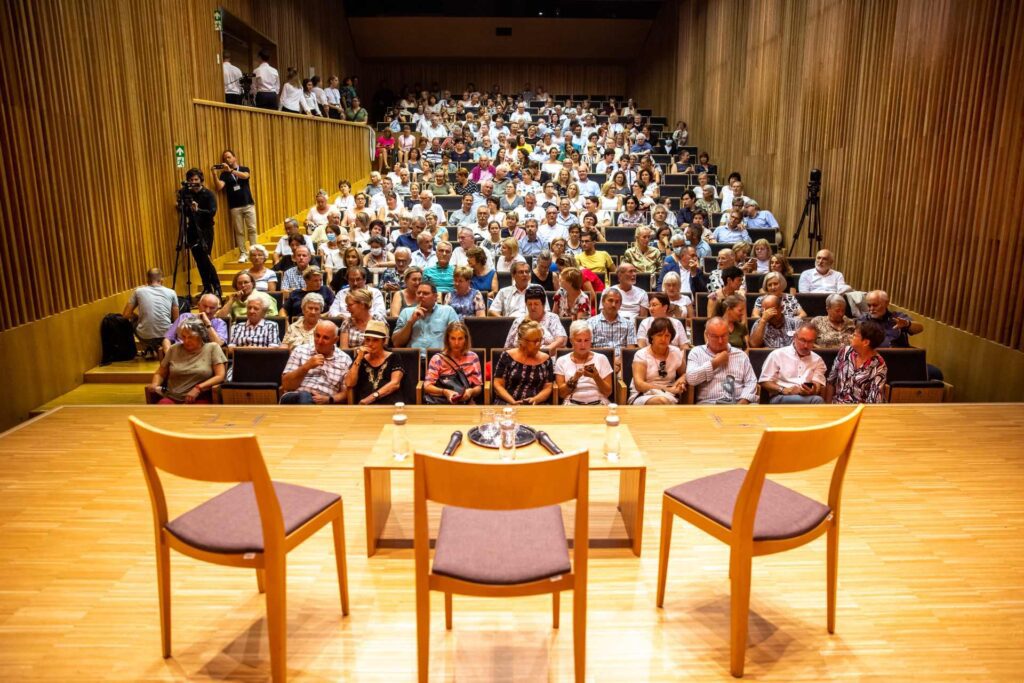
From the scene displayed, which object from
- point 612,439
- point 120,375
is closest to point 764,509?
point 612,439

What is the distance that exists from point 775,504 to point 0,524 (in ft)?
9.52

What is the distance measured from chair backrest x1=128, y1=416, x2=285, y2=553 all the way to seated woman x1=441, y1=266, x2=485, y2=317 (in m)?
3.64

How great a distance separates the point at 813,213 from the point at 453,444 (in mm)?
6512

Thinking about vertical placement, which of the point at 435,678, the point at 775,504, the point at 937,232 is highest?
the point at 937,232

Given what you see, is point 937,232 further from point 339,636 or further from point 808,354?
point 339,636

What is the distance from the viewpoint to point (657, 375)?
436cm

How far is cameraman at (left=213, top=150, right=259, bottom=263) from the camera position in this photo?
26.3 ft

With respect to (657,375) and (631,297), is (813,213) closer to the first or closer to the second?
(631,297)

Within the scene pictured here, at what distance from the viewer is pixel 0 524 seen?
2998 millimetres

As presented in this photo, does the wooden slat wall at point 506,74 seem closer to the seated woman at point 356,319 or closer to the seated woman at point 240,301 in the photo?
the seated woman at point 240,301

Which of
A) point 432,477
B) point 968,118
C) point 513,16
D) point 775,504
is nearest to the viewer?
point 432,477

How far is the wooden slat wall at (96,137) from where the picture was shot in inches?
201

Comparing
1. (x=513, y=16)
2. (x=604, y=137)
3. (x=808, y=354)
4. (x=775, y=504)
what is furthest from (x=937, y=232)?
(x=513, y=16)

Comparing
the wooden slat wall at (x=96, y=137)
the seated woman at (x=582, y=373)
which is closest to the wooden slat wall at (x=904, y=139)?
the seated woman at (x=582, y=373)
